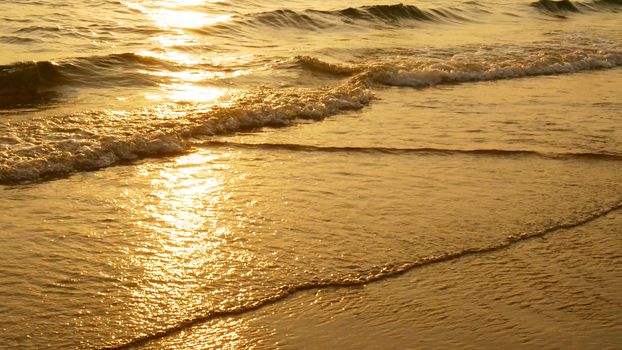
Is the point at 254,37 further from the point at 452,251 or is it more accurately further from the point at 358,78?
the point at 452,251

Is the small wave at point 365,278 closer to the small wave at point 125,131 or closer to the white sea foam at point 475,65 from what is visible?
the small wave at point 125,131

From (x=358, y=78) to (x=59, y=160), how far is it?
4.36 meters

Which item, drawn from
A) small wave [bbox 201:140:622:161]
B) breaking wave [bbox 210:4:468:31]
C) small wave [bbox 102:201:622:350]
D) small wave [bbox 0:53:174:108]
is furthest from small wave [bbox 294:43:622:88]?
small wave [bbox 102:201:622:350]

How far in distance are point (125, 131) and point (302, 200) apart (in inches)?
78.1

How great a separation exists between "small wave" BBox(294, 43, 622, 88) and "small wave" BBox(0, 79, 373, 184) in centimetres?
145

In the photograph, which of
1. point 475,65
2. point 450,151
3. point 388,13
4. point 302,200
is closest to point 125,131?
point 302,200

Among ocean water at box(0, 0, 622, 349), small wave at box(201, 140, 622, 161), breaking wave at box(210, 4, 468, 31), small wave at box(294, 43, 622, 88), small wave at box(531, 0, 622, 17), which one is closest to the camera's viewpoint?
ocean water at box(0, 0, 622, 349)

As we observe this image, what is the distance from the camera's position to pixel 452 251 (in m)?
4.97

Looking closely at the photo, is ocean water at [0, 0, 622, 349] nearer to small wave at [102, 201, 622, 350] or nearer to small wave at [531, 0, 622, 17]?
small wave at [102, 201, 622, 350]

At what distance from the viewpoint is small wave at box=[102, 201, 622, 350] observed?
400 cm

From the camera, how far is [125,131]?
7.13m

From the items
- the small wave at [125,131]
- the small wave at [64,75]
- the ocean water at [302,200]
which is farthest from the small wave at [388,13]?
the small wave at [125,131]

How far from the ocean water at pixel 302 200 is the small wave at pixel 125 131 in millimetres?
22

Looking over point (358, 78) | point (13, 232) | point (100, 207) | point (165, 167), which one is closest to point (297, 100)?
point (358, 78)
